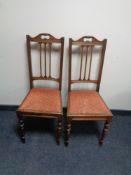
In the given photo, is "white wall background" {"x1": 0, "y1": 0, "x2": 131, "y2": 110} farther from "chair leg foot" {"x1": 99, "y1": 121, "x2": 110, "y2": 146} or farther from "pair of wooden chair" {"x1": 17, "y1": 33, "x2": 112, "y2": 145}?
"chair leg foot" {"x1": 99, "y1": 121, "x2": 110, "y2": 146}

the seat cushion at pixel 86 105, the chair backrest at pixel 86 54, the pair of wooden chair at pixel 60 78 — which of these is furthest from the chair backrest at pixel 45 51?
the seat cushion at pixel 86 105

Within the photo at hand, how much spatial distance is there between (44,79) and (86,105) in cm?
57

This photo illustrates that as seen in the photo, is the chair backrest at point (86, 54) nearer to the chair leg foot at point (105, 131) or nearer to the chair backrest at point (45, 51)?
the chair backrest at point (45, 51)

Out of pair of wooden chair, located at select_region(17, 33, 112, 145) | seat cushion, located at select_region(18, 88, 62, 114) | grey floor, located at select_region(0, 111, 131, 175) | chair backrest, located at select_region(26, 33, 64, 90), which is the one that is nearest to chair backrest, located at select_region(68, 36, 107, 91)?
pair of wooden chair, located at select_region(17, 33, 112, 145)

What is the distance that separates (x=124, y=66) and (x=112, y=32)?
43 centimetres

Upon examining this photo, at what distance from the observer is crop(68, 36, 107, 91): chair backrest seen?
5.37ft

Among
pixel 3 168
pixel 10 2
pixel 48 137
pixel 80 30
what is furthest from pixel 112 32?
pixel 3 168

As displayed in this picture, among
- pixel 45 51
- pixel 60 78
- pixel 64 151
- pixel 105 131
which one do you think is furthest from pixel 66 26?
pixel 64 151

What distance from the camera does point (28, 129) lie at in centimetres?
190

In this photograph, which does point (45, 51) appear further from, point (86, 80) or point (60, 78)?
point (86, 80)

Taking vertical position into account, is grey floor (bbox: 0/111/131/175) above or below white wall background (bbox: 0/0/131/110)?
below

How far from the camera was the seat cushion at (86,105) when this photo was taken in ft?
4.94

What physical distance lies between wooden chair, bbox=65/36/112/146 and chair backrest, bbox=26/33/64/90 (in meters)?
0.14

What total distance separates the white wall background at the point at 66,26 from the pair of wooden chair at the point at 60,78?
104 mm
